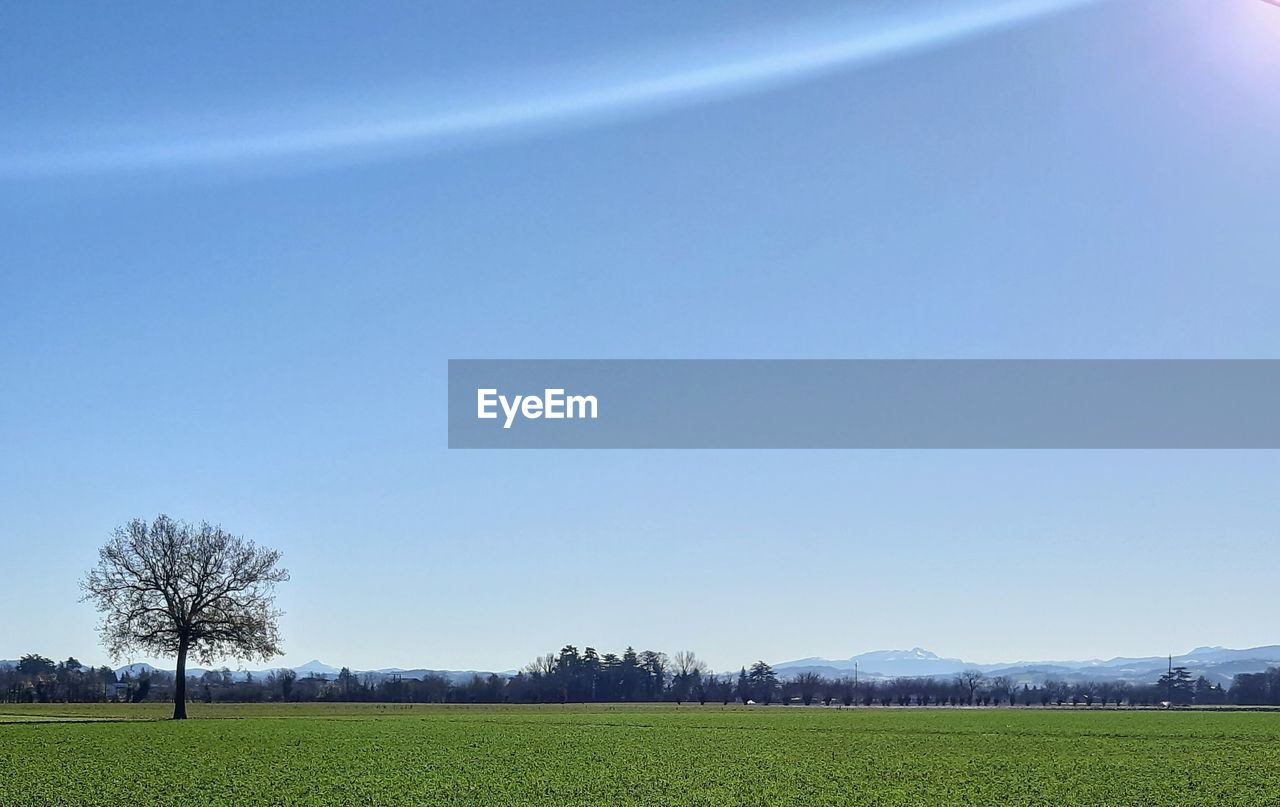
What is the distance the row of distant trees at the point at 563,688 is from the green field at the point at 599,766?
6471cm

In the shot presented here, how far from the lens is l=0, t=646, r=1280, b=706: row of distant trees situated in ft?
406

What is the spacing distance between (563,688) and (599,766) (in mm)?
124982

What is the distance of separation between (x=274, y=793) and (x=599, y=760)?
12682 millimetres

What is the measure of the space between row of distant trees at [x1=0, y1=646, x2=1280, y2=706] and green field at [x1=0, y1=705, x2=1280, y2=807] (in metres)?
64.7

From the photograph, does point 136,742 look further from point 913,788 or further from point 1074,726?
point 1074,726

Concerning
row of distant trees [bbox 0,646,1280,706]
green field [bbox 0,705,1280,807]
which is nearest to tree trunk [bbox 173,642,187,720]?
green field [bbox 0,705,1280,807]

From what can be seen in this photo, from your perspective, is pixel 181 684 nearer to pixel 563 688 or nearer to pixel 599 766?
pixel 599 766

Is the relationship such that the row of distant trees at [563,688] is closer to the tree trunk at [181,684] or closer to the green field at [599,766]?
the tree trunk at [181,684]

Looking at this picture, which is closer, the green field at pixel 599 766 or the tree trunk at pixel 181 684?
the green field at pixel 599 766

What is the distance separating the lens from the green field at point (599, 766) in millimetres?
28156

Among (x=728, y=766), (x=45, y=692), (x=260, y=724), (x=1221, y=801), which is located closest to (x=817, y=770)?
(x=728, y=766)

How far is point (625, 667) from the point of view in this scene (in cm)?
17788

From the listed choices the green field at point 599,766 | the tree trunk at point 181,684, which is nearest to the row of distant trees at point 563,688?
the tree trunk at point 181,684

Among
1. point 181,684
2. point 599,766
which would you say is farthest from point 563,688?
point 599,766
